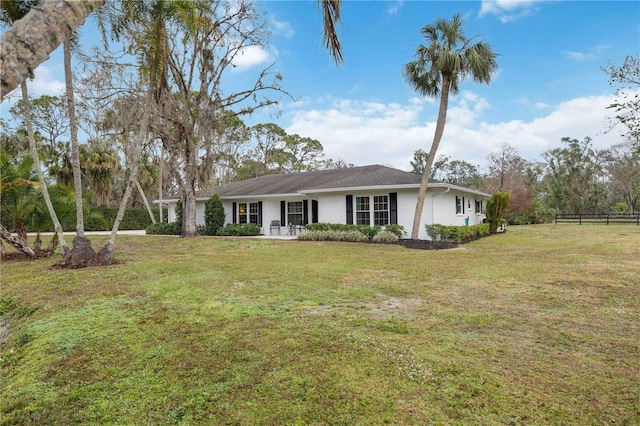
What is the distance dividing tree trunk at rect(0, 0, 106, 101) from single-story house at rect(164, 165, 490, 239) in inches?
566

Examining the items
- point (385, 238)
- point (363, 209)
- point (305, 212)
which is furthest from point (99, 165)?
point (385, 238)

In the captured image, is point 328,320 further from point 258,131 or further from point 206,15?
point 258,131

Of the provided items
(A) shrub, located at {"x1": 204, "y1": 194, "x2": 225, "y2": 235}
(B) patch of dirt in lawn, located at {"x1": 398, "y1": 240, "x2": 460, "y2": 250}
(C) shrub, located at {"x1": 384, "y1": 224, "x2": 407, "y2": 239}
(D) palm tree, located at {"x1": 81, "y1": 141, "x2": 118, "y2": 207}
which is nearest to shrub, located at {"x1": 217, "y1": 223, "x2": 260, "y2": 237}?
(A) shrub, located at {"x1": 204, "y1": 194, "x2": 225, "y2": 235}

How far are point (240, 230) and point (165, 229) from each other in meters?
6.11

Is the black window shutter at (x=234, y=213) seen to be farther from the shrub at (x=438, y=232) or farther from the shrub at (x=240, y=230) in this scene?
the shrub at (x=438, y=232)

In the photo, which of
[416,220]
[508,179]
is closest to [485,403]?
[416,220]

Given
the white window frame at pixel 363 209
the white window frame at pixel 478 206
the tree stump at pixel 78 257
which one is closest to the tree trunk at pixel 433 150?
the white window frame at pixel 363 209

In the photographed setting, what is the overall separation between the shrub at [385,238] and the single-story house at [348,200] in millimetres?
1180

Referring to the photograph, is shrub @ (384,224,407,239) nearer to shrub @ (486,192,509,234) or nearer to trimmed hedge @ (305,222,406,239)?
trimmed hedge @ (305,222,406,239)

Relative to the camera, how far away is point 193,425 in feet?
7.78

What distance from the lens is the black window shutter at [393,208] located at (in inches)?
632

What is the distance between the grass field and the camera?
253cm

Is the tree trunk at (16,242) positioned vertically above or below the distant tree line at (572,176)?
below

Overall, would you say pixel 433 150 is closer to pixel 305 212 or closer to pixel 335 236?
pixel 335 236
